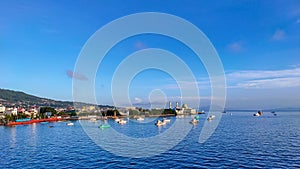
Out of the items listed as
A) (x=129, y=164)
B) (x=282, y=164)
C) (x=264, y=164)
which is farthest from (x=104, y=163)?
(x=282, y=164)

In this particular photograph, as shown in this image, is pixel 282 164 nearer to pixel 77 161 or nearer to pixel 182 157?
pixel 182 157

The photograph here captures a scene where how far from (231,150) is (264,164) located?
321 inches

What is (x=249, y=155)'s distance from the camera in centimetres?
3134

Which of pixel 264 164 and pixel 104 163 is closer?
pixel 264 164

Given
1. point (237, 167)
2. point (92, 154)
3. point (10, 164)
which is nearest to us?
point (237, 167)

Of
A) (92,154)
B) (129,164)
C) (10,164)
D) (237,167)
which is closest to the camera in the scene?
(237,167)

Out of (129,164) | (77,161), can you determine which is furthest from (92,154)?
(129,164)

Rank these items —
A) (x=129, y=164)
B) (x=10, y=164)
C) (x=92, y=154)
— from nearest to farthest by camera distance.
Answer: (x=129, y=164) → (x=10, y=164) → (x=92, y=154)

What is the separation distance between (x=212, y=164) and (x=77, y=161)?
53.3 ft

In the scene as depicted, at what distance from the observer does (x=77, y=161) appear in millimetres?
30219

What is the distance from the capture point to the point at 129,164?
91.4ft

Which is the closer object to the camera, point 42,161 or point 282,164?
point 282,164

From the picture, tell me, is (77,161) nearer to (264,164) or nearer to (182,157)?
(182,157)

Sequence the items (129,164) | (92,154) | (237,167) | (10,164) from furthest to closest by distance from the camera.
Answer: (92,154) → (10,164) → (129,164) → (237,167)
